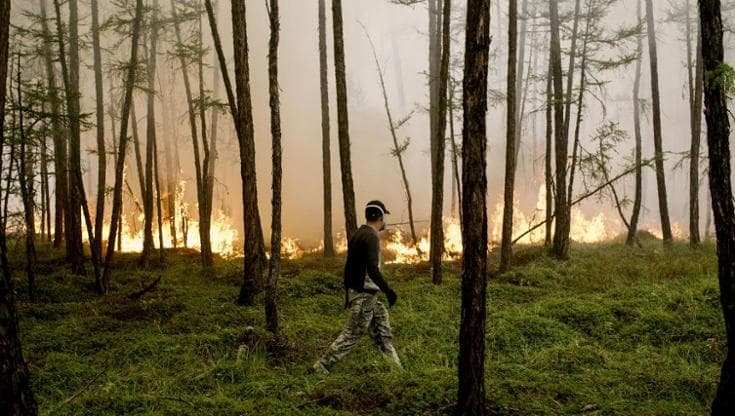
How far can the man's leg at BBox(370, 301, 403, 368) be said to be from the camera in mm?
7113

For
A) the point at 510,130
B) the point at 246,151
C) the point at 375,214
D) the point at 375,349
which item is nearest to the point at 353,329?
the point at 375,349

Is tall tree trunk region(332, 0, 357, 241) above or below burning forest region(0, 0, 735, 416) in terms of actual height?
above

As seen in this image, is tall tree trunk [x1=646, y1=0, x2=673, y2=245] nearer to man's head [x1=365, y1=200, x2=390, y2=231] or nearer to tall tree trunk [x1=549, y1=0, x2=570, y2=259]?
tall tree trunk [x1=549, y1=0, x2=570, y2=259]

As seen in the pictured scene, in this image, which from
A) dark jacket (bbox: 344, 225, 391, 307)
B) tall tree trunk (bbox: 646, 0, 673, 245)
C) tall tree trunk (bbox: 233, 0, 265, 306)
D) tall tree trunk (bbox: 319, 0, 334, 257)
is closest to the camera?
dark jacket (bbox: 344, 225, 391, 307)

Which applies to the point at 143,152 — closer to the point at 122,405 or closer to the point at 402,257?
the point at 402,257

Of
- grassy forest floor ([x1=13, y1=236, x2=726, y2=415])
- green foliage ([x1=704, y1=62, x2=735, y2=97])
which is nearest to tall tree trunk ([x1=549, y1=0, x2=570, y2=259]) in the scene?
grassy forest floor ([x1=13, y1=236, x2=726, y2=415])

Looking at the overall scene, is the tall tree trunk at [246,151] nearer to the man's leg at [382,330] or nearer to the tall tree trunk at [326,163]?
the man's leg at [382,330]

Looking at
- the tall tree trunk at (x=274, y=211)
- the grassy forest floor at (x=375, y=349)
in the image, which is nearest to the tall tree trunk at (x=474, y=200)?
the grassy forest floor at (x=375, y=349)

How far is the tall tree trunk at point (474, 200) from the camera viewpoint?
4484 mm

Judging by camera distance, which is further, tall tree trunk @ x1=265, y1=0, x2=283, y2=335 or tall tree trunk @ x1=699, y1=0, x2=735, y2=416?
tall tree trunk @ x1=265, y1=0, x2=283, y2=335

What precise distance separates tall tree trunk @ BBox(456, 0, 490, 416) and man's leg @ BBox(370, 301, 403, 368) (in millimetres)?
2624

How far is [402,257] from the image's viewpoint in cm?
2086

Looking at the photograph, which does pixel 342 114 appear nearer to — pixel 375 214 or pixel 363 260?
pixel 375 214

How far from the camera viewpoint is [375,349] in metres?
8.19
